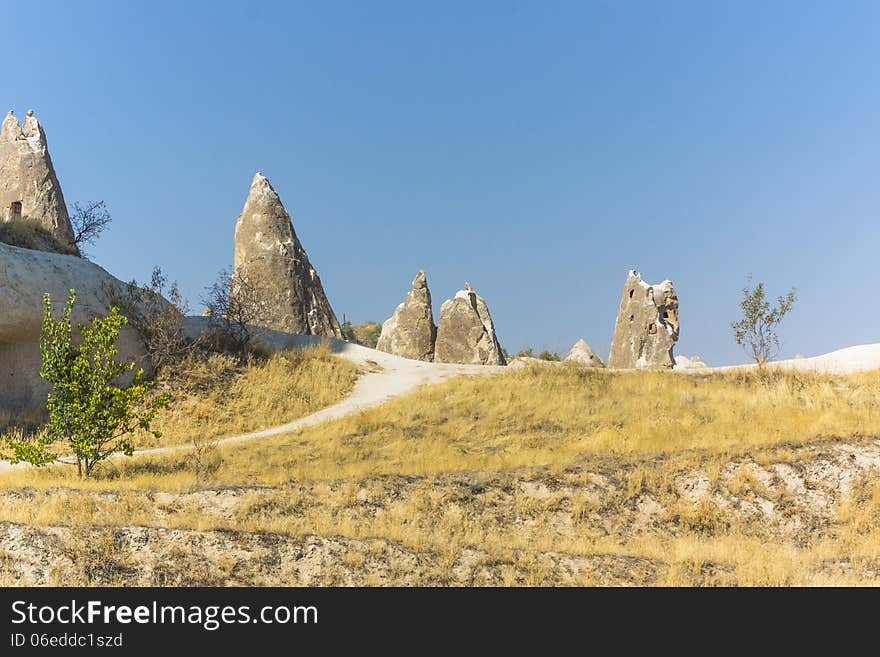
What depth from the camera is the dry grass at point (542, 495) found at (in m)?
8.34

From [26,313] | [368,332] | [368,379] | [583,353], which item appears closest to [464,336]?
[583,353]

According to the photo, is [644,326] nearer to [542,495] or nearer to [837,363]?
[837,363]

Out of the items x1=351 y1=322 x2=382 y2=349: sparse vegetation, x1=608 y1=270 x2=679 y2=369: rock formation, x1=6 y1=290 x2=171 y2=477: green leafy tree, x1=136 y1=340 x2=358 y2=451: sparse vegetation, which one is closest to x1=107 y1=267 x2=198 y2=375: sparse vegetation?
x1=136 y1=340 x2=358 y2=451: sparse vegetation

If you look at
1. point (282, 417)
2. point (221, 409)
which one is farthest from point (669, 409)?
point (221, 409)

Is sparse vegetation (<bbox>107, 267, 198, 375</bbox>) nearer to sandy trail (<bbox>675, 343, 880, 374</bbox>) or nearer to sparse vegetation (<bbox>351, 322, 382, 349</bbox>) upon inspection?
sandy trail (<bbox>675, 343, 880, 374</bbox>)

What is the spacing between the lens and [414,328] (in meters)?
31.5

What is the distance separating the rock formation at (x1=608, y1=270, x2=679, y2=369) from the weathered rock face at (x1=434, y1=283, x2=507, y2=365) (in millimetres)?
4595

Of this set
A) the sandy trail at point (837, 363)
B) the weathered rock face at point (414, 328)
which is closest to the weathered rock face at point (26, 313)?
the weathered rock face at point (414, 328)

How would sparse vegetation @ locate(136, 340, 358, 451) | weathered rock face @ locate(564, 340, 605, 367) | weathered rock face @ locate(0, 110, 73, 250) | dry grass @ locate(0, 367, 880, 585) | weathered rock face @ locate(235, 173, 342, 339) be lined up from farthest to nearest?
weathered rock face @ locate(564, 340, 605, 367) < weathered rock face @ locate(235, 173, 342, 339) < weathered rock face @ locate(0, 110, 73, 250) < sparse vegetation @ locate(136, 340, 358, 451) < dry grass @ locate(0, 367, 880, 585)

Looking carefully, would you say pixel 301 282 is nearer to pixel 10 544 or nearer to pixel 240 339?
pixel 240 339

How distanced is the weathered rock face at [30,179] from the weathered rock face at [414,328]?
11.9 m

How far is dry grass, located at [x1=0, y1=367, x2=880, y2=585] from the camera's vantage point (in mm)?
8344

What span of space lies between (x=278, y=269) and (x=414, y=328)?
580 cm

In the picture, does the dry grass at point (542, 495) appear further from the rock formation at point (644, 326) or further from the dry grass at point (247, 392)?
the rock formation at point (644, 326)
